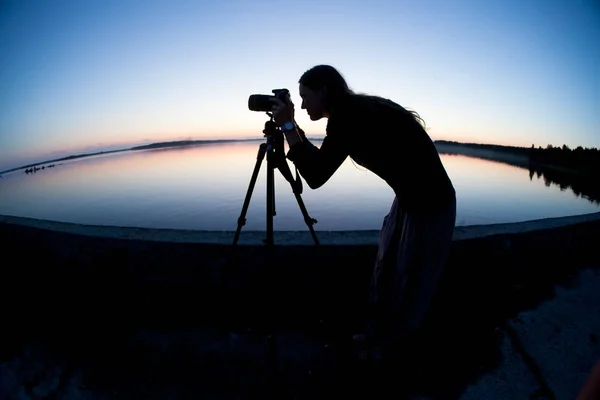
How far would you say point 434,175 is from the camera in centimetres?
155

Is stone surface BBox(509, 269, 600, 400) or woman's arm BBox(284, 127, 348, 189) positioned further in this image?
stone surface BBox(509, 269, 600, 400)

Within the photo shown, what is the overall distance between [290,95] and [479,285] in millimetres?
2450

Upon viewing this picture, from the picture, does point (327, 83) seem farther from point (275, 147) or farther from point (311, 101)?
point (275, 147)

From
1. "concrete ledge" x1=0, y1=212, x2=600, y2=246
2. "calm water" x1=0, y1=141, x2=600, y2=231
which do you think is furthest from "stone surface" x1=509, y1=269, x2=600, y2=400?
"calm water" x1=0, y1=141, x2=600, y2=231

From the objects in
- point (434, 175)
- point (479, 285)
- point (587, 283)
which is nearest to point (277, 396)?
point (434, 175)

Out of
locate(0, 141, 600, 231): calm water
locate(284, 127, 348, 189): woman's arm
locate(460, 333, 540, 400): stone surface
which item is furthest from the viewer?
A: locate(0, 141, 600, 231): calm water

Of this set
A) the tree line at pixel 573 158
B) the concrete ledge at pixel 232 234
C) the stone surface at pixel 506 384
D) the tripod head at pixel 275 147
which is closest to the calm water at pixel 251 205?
the concrete ledge at pixel 232 234

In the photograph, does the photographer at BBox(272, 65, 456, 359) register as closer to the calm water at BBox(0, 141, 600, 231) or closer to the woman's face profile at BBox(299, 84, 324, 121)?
the woman's face profile at BBox(299, 84, 324, 121)

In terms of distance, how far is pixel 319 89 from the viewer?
1.61 metres

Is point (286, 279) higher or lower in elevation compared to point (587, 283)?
higher

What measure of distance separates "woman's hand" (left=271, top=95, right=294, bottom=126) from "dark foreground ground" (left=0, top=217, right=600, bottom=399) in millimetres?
1093

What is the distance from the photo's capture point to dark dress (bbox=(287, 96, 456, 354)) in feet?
4.85

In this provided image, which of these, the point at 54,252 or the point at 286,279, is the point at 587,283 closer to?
the point at 286,279

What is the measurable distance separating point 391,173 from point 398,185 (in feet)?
0.28
